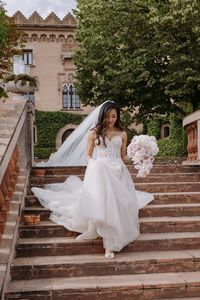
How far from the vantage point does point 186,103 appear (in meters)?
19.5

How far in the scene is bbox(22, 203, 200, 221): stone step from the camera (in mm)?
6656

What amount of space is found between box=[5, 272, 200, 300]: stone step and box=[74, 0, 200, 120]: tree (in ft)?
42.1

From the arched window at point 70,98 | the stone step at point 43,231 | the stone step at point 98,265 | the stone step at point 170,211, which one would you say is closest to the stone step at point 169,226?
the stone step at point 170,211

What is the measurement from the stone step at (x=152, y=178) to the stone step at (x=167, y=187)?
0.23 metres

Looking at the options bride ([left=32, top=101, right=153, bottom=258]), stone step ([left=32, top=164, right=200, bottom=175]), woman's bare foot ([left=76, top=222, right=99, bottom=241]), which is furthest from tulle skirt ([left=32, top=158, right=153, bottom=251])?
stone step ([left=32, top=164, right=200, bottom=175])

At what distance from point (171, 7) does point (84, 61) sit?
195 inches

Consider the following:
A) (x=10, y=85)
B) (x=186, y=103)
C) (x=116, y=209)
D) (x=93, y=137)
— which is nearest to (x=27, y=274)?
(x=116, y=209)

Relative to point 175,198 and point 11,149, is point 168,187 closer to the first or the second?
point 175,198

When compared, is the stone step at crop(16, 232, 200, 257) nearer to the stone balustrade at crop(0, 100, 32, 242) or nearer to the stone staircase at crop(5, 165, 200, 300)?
the stone staircase at crop(5, 165, 200, 300)

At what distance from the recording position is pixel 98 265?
17.4 feet

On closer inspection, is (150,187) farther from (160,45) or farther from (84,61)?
(84,61)

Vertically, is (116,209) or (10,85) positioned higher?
(10,85)

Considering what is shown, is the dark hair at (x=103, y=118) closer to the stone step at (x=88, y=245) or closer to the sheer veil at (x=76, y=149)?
the stone step at (x=88, y=245)

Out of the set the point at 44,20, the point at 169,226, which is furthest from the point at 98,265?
the point at 44,20
